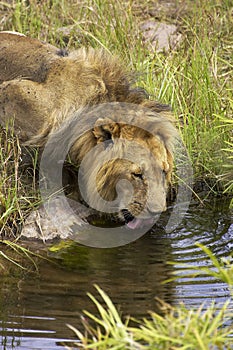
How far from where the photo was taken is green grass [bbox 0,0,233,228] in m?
6.49

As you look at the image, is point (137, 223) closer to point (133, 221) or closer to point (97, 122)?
point (133, 221)

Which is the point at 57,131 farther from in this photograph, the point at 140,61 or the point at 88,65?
the point at 140,61

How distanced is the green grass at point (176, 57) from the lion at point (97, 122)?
1.20 feet

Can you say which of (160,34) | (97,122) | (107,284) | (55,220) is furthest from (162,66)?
(107,284)

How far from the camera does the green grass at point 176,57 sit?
649 centimetres

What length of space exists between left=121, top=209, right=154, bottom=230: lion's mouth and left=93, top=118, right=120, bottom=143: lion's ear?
0.56 m

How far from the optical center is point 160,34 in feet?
29.0

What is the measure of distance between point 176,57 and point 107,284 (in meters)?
3.21

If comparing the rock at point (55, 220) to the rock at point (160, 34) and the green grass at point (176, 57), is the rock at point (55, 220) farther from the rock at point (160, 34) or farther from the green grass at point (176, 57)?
the rock at point (160, 34)

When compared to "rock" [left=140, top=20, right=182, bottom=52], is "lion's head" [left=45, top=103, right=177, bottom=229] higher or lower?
lower

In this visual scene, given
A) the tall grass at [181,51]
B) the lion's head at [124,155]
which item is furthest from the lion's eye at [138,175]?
the tall grass at [181,51]

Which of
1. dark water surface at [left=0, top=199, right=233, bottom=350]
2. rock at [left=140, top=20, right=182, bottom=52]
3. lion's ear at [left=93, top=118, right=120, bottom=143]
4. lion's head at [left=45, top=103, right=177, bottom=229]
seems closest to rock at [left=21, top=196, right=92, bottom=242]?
dark water surface at [left=0, top=199, right=233, bottom=350]

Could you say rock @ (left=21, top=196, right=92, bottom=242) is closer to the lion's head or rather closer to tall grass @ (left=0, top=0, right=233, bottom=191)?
the lion's head

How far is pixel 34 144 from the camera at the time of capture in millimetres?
5652
